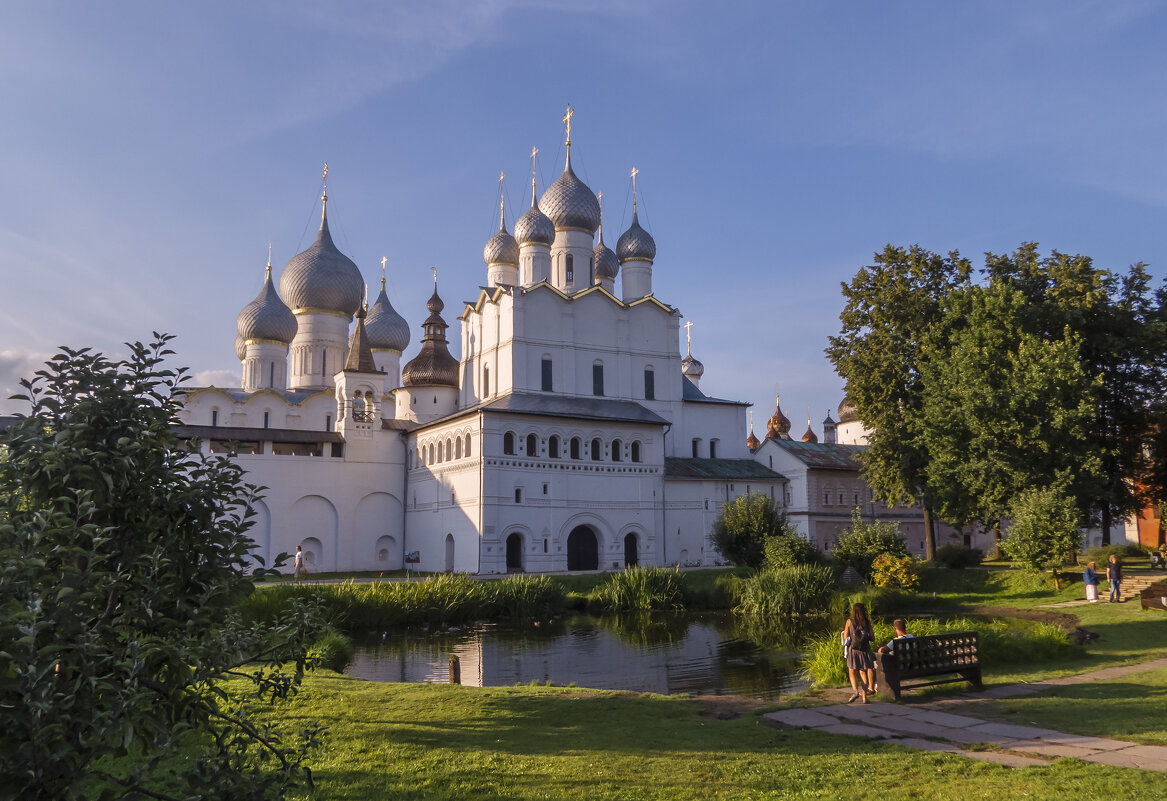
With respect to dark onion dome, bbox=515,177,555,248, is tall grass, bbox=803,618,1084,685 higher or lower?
lower

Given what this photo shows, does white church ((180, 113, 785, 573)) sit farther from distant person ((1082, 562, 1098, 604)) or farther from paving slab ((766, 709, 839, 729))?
paving slab ((766, 709, 839, 729))

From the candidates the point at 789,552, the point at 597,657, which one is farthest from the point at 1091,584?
the point at 597,657

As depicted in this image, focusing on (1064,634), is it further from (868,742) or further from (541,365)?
(541,365)

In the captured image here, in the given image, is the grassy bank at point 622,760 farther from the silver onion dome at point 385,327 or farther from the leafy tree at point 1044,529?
the silver onion dome at point 385,327

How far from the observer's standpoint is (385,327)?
168 ft

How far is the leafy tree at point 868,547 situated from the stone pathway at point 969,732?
16.7 meters

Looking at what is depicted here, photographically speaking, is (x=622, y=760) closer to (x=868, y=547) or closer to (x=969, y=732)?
(x=969, y=732)

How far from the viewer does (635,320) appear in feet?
135

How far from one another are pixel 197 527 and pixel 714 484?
35.8 m

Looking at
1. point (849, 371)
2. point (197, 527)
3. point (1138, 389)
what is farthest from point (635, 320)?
point (197, 527)

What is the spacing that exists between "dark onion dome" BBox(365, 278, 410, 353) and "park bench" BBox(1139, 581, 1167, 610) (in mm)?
40381

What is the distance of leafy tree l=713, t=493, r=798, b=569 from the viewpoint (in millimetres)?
31047

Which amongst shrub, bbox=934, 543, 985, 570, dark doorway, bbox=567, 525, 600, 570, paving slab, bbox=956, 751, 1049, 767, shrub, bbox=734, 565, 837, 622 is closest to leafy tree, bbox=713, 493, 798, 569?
shrub, bbox=734, 565, 837, 622

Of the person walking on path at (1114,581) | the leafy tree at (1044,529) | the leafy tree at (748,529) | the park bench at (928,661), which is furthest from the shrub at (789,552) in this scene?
the park bench at (928,661)
